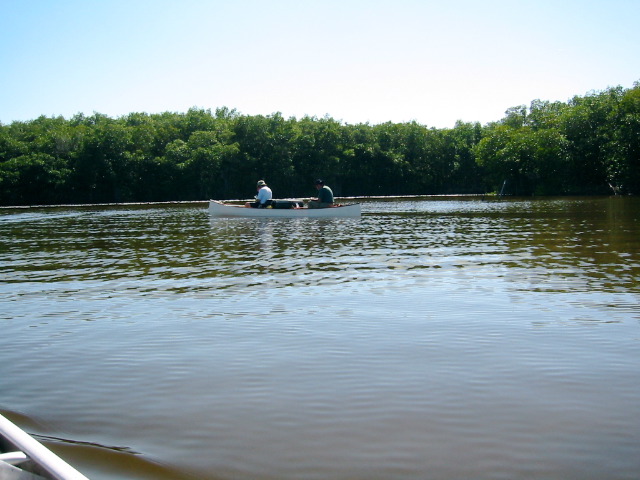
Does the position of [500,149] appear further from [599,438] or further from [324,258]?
[599,438]

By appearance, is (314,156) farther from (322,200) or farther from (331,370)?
(331,370)

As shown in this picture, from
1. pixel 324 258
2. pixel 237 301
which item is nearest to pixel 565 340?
pixel 237 301

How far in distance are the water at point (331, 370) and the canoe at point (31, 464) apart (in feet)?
3.84

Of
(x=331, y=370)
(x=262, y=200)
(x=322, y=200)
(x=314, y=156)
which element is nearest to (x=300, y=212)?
(x=322, y=200)

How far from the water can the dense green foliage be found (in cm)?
6731

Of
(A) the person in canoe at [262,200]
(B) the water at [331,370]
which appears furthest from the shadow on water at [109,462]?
(A) the person in canoe at [262,200]

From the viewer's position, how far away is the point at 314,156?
95.6 metres

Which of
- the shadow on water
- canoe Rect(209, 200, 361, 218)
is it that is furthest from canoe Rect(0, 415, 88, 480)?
canoe Rect(209, 200, 361, 218)

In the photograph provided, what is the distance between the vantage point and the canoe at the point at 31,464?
3.04 metres

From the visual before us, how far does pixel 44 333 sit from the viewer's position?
27.5ft

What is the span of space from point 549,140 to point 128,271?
74.2 metres

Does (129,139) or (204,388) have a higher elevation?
(129,139)

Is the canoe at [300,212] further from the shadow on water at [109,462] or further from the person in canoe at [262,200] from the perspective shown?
the shadow on water at [109,462]

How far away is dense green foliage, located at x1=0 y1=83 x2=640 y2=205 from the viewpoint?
76.8 metres
